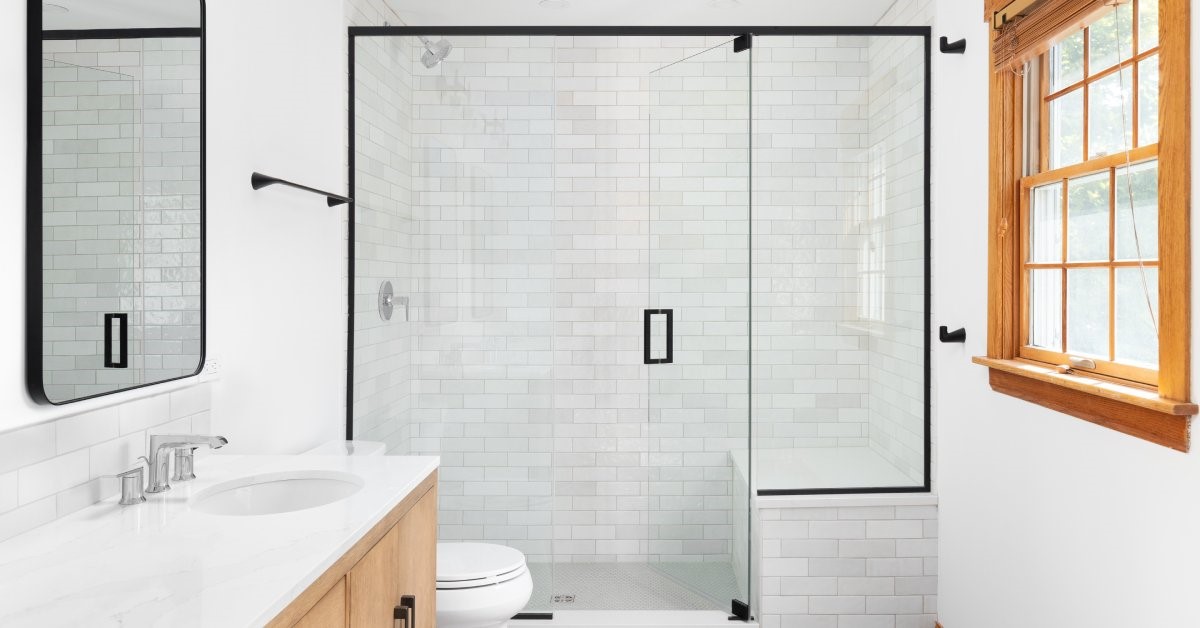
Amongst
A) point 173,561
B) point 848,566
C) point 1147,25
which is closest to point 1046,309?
point 1147,25

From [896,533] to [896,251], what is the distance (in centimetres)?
112

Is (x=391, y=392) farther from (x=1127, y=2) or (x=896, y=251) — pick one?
(x=1127, y=2)

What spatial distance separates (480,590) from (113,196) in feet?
4.75

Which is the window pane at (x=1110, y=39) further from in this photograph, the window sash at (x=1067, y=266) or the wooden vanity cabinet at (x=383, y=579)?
the wooden vanity cabinet at (x=383, y=579)

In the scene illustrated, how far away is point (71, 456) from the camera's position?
56.1 inches

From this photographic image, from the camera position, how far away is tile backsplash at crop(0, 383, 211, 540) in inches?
50.8

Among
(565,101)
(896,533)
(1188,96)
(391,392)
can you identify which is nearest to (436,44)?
(565,101)

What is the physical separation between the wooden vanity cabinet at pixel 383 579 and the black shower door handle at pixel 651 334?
1188 mm

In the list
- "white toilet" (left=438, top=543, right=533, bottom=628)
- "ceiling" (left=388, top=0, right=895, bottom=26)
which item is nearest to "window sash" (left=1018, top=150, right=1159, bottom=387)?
"ceiling" (left=388, top=0, right=895, bottom=26)

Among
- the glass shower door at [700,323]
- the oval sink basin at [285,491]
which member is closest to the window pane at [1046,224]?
the glass shower door at [700,323]

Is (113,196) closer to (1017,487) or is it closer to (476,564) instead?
(476,564)

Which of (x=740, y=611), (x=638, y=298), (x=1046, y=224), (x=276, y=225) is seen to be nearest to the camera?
(x=1046, y=224)

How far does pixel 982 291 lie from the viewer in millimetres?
2418

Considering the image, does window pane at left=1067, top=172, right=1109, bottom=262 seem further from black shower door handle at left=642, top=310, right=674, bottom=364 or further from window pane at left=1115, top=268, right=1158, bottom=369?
black shower door handle at left=642, top=310, right=674, bottom=364
